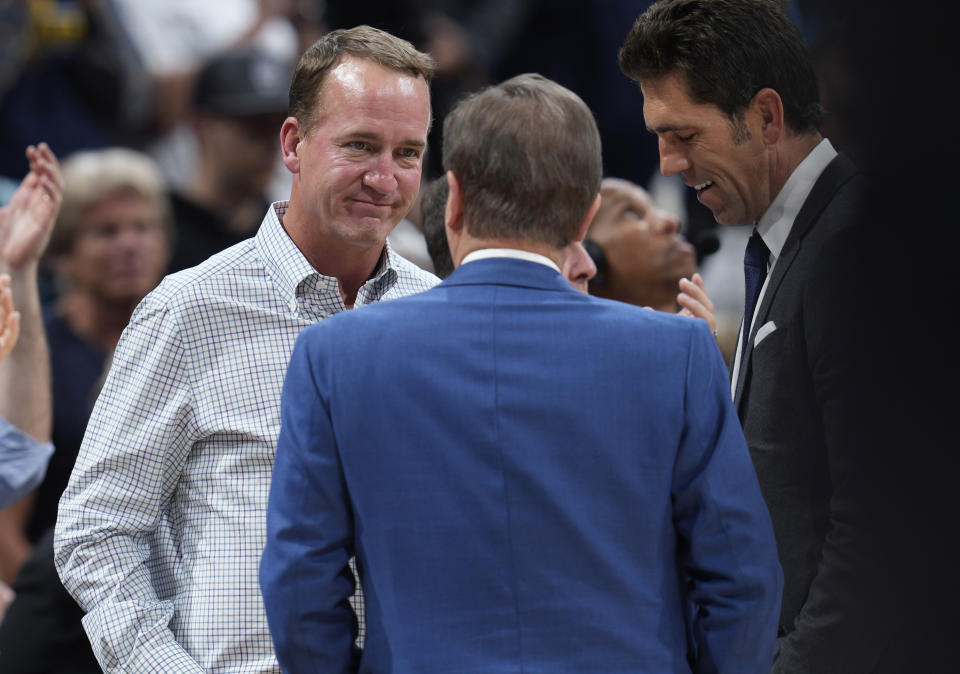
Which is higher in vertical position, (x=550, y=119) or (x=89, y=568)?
(x=550, y=119)

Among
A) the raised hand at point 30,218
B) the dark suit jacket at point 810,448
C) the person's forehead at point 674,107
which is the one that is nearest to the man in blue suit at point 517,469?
the dark suit jacket at point 810,448

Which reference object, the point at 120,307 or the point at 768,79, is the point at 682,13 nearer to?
the point at 768,79

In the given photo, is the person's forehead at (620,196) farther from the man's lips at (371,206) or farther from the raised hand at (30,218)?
the raised hand at (30,218)

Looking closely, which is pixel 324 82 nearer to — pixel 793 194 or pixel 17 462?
pixel 793 194

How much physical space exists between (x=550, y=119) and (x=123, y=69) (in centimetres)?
510

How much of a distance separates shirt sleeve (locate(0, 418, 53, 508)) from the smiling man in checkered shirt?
0.89 meters

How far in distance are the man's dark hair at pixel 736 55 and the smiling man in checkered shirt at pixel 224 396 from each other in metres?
0.50

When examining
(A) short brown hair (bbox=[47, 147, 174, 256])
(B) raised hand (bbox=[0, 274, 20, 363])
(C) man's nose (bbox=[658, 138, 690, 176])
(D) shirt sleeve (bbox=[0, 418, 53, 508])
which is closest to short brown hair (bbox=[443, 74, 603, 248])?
(C) man's nose (bbox=[658, 138, 690, 176])

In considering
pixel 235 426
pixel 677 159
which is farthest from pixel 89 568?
pixel 677 159

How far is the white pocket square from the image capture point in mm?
2457

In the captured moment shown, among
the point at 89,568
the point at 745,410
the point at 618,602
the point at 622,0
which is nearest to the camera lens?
the point at 618,602

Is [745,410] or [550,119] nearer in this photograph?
[550,119]

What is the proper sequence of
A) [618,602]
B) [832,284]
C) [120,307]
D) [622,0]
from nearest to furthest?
1. [832,284]
2. [618,602]
3. [120,307]
4. [622,0]

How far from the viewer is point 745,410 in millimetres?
2531
